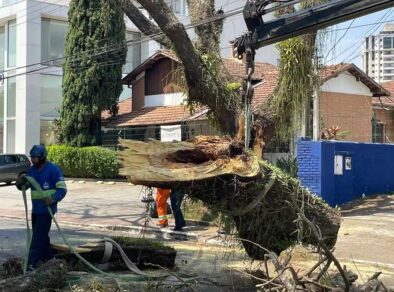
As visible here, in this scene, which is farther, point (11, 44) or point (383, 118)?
point (11, 44)

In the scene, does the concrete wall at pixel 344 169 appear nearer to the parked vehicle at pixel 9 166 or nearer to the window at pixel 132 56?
the parked vehicle at pixel 9 166

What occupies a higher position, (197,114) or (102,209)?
Result: (197,114)

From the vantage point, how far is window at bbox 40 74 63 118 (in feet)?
112

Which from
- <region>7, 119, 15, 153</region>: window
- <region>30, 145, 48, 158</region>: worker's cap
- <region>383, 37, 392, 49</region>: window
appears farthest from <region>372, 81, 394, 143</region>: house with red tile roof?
<region>7, 119, 15, 153</region>: window

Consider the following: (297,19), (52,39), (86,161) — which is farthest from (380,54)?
(297,19)

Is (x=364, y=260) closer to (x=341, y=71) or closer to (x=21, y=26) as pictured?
(x=341, y=71)

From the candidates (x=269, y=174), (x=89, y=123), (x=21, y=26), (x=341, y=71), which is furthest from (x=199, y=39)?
(x=21, y=26)

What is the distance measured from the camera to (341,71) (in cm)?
2327

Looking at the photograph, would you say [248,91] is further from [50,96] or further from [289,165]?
[50,96]

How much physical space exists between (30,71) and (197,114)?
15886 mm

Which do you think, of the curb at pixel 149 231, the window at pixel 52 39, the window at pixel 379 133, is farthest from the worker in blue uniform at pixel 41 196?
the window at pixel 52 39

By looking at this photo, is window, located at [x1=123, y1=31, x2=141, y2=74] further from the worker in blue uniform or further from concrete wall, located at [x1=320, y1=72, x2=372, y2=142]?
the worker in blue uniform

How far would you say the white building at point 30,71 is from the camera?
109 ft

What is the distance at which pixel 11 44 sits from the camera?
35.3 m
